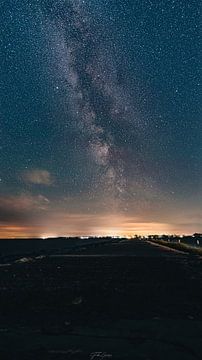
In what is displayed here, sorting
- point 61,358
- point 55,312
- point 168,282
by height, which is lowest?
point 61,358

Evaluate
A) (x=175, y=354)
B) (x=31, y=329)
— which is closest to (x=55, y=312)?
(x=31, y=329)

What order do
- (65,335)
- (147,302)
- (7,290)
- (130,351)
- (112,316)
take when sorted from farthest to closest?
1. (7,290)
2. (147,302)
3. (112,316)
4. (65,335)
5. (130,351)

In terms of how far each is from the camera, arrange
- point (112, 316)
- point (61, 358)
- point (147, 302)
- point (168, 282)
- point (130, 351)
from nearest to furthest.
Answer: point (61, 358) < point (130, 351) < point (112, 316) < point (147, 302) < point (168, 282)

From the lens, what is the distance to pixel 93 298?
17312 mm

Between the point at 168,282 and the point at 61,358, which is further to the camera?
the point at 168,282

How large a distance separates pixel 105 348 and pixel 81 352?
590 millimetres

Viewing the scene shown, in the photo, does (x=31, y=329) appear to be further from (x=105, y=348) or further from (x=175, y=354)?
(x=175, y=354)

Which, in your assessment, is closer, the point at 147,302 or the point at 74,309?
the point at 74,309

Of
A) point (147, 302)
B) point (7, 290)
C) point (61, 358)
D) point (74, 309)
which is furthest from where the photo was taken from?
point (7, 290)

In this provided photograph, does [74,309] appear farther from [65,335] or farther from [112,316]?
[65,335]

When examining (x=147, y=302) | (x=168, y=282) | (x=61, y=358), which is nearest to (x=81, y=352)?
(x=61, y=358)

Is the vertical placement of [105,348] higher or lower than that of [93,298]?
lower

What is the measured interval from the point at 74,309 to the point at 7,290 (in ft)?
19.7

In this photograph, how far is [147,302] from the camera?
16.5 metres
